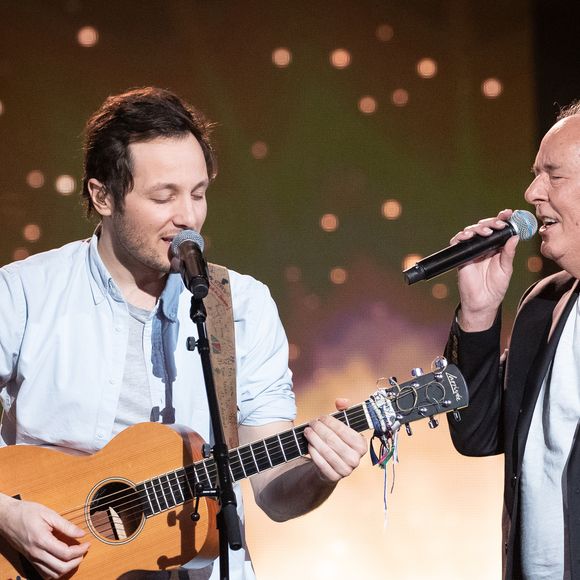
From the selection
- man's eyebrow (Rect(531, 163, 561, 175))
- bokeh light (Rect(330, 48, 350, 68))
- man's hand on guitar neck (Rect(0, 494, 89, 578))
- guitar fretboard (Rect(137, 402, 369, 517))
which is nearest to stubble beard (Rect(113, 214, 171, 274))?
guitar fretboard (Rect(137, 402, 369, 517))

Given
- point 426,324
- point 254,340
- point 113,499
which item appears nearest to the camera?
point 113,499

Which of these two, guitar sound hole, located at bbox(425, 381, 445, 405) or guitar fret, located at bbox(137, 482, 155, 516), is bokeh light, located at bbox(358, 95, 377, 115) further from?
guitar fret, located at bbox(137, 482, 155, 516)

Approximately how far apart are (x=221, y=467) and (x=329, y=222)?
2272 mm

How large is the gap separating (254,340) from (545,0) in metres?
2.46

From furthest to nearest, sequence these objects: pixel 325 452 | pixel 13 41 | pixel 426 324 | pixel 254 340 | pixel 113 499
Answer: pixel 426 324 < pixel 13 41 < pixel 254 340 < pixel 113 499 < pixel 325 452

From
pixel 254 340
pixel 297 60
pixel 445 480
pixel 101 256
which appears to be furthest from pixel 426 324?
pixel 101 256

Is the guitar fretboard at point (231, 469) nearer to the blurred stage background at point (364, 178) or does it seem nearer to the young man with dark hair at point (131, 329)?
the young man with dark hair at point (131, 329)

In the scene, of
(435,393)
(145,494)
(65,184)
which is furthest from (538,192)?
(65,184)

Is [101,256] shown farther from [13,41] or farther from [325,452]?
[13,41]

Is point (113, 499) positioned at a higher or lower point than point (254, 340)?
lower

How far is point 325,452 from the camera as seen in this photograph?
7.14 feet

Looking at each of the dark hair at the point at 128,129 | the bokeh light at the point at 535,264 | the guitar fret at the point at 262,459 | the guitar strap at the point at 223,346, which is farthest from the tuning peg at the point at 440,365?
the bokeh light at the point at 535,264

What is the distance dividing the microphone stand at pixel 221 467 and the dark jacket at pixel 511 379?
809 mm

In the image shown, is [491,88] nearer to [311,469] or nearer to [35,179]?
[35,179]
